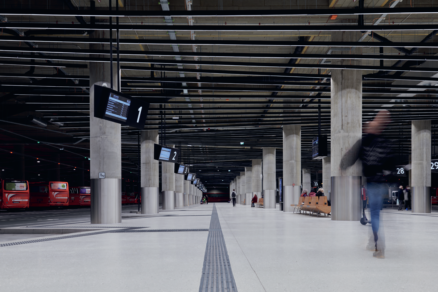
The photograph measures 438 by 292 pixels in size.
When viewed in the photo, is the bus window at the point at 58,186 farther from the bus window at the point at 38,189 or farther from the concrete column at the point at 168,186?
the concrete column at the point at 168,186

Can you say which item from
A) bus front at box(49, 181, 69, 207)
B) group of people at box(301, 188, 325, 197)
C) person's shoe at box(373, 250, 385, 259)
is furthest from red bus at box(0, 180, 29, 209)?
person's shoe at box(373, 250, 385, 259)

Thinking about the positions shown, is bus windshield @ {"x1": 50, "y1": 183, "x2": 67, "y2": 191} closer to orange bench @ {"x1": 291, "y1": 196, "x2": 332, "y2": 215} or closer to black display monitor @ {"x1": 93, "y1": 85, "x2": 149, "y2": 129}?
orange bench @ {"x1": 291, "y1": 196, "x2": 332, "y2": 215}

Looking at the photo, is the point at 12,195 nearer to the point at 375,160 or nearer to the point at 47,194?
the point at 47,194

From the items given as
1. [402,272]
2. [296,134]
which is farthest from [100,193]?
[296,134]

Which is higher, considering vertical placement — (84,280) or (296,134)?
(296,134)

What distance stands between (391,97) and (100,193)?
1555 cm

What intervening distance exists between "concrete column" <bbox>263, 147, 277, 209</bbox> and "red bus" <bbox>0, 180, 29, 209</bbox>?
2056 cm

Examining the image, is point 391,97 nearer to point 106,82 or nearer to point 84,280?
point 106,82

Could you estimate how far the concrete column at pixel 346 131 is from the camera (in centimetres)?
1480

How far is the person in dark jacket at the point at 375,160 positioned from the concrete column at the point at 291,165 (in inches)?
904

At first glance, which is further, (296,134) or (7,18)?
(296,134)

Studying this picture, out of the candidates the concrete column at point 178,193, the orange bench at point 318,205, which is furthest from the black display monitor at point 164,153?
the concrete column at point 178,193

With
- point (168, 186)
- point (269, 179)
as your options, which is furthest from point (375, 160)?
point (269, 179)

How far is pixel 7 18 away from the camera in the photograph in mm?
13680
